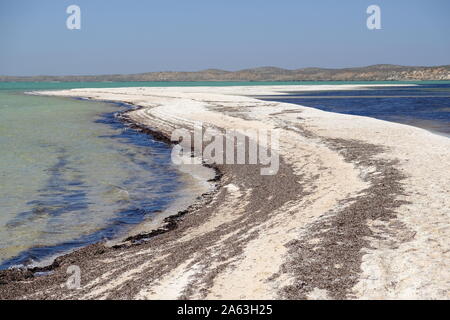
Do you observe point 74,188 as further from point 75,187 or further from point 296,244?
point 296,244

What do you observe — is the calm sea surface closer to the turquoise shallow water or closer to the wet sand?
the turquoise shallow water

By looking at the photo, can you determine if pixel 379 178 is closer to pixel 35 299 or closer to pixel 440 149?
pixel 440 149

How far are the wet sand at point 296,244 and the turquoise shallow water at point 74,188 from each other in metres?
1.02

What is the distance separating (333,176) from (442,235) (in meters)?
5.78

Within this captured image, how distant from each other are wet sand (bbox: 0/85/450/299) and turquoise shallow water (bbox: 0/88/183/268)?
1.02m

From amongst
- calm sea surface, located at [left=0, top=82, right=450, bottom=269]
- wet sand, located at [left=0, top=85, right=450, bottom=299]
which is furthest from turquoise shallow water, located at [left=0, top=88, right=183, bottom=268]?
wet sand, located at [left=0, top=85, right=450, bottom=299]

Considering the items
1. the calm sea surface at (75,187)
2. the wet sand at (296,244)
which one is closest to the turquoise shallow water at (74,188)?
the calm sea surface at (75,187)

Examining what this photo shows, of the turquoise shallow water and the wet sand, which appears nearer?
the wet sand

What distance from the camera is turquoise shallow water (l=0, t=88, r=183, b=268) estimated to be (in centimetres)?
1100

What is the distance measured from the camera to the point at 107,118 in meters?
42.2

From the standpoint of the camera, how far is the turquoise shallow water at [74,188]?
36.1 feet

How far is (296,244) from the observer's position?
8.19 meters

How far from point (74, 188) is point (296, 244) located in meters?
9.53

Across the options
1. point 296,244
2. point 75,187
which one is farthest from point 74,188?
point 296,244
